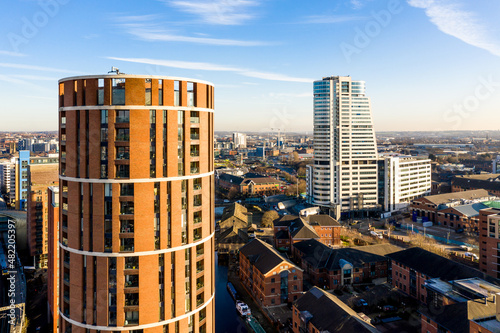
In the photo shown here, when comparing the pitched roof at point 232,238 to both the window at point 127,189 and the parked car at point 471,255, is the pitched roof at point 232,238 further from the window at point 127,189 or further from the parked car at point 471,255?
the window at point 127,189

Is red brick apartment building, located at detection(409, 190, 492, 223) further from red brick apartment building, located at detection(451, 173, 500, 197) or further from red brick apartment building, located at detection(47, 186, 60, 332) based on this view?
red brick apartment building, located at detection(47, 186, 60, 332)

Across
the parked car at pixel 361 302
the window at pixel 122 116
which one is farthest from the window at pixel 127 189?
the parked car at pixel 361 302

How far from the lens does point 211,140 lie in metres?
10.8

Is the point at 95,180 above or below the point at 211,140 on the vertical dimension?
below

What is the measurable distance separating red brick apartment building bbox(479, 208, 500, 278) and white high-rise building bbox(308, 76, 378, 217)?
59.1 ft

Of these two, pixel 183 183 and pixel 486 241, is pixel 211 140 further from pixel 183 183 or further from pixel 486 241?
pixel 486 241

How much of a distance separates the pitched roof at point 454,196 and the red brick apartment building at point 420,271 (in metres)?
21.5

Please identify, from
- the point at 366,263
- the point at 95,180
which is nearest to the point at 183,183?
the point at 95,180

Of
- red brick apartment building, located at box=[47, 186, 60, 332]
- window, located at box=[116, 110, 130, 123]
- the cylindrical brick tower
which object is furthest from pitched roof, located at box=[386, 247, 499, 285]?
red brick apartment building, located at box=[47, 186, 60, 332]

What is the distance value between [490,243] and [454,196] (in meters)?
22.0

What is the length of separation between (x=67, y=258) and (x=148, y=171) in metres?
3.49

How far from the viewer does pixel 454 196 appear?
45094 mm

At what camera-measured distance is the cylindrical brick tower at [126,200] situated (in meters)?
9.29

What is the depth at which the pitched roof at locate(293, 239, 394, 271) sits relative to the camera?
24.7 metres
